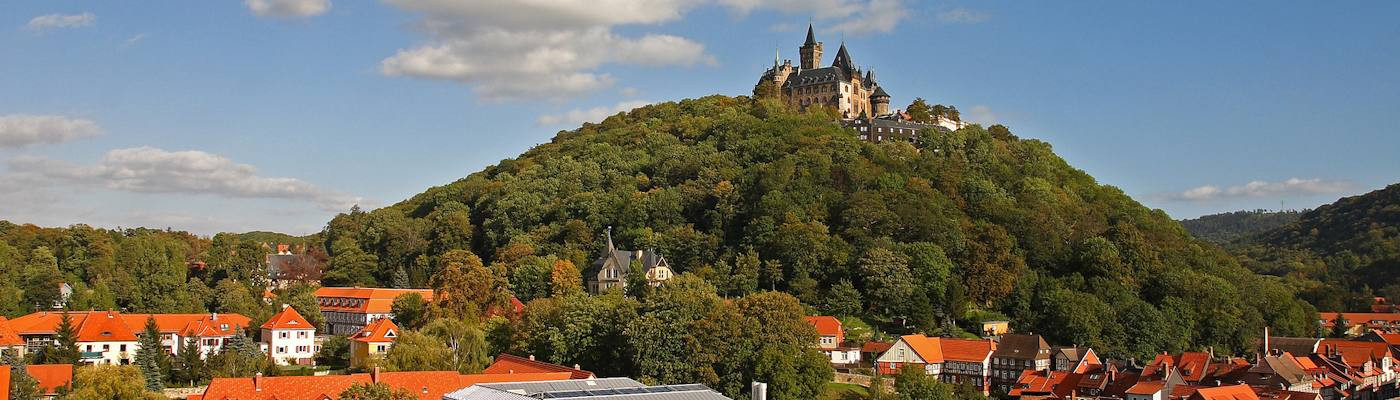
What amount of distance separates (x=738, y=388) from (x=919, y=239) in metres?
31.5

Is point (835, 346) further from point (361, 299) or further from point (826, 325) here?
point (361, 299)

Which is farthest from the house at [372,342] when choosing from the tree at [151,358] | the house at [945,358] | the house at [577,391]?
the house at [945,358]

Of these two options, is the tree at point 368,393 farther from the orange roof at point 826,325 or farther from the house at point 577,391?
the orange roof at point 826,325

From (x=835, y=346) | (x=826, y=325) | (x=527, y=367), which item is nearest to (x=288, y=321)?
(x=527, y=367)

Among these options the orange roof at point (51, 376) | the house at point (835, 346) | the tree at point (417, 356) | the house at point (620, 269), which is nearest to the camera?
the orange roof at point (51, 376)

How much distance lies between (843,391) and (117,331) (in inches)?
1411

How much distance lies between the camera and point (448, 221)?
98250mm

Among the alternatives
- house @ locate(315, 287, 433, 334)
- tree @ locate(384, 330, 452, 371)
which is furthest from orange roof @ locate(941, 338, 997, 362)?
house @ locate(315, 287, 433, 334)

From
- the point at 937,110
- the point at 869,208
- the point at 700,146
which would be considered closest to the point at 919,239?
the point at 869,208

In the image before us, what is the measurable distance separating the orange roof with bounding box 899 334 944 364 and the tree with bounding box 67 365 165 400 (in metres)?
36.3

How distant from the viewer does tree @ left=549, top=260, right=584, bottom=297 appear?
7662 centimetres

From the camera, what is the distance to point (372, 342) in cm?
6438

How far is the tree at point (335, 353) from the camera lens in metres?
66.2

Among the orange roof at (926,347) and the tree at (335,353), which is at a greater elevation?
the tree at (335,353)
